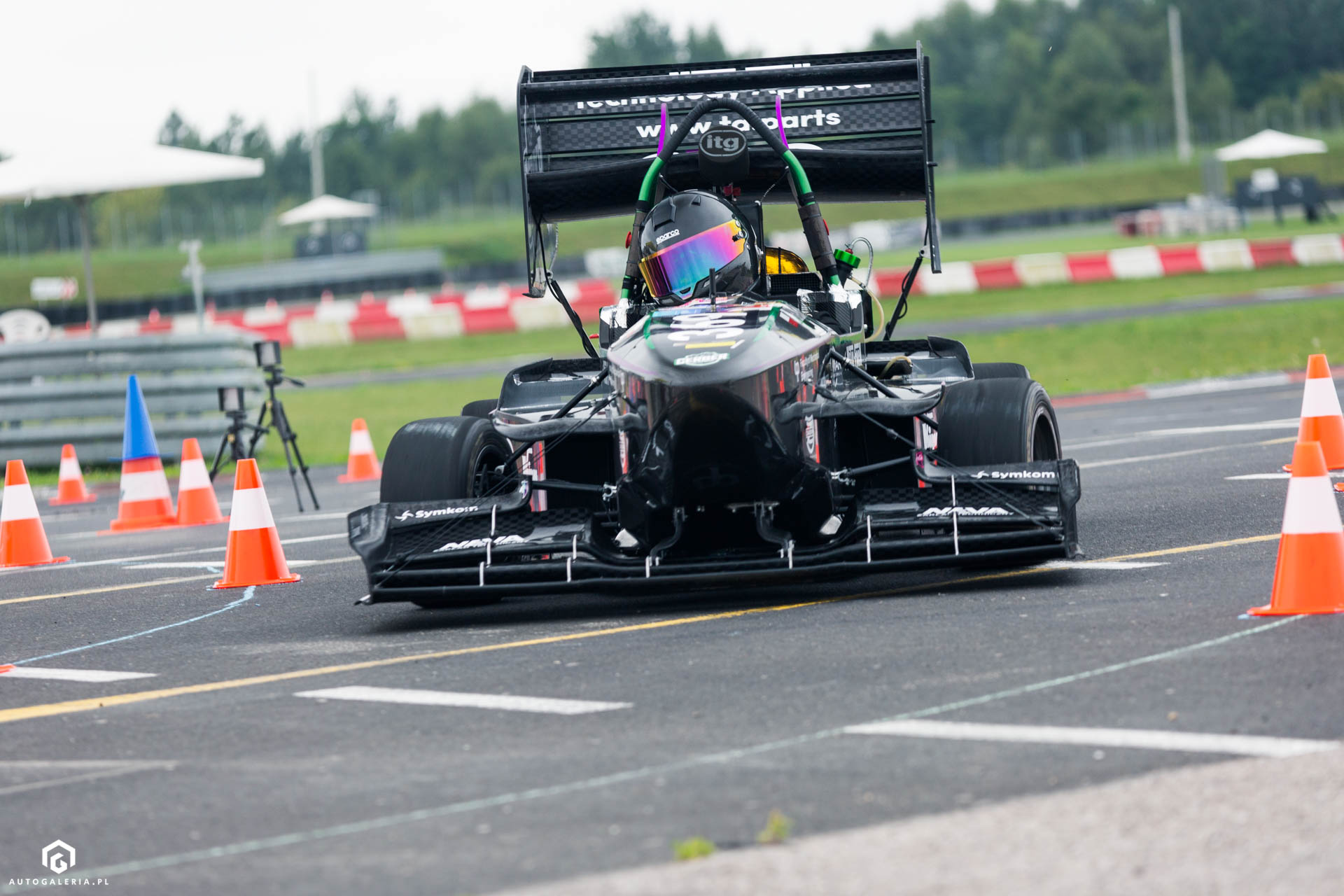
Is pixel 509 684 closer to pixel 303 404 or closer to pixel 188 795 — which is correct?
pixel 188 795

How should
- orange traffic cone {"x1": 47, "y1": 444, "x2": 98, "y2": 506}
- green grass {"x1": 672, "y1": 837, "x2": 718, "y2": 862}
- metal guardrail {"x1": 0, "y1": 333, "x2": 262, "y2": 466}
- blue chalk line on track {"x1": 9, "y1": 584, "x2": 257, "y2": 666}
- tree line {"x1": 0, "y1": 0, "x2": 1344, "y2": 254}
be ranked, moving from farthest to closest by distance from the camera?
tree line {"x1": 0, "y1": 0, "x2": 1344, "y2": 254}
metal guardrail {"x1": 0, "y1": 333, "x2": 262, "y2": 466}
orange traffic cone {"x1": 47, "y1": 444, "x2": 98, "y2": 506}
blue chalk line on track {"x1": 9, "y1": 584, "x2": 257, "y2": 666}
green grass {"x1": 672, "y1": 837, "x2": 718, "y2": 862}

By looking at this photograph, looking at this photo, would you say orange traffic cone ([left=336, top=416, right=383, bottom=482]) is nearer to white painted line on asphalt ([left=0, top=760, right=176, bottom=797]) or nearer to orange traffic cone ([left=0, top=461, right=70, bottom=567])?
orange traffic cone ([left=0, top=461, right=70, bottom=567])

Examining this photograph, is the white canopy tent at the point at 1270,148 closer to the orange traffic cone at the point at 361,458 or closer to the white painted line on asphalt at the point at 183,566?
the orange traffic cone at the point at 361,458

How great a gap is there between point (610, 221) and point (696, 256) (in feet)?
224

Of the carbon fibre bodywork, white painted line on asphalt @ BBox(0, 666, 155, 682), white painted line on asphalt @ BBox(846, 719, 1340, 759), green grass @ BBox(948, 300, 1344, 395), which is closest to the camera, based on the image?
white painted line on asphalt @ BBox(846, 719, 1340, 759)

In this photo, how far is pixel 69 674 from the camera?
7.75 meters

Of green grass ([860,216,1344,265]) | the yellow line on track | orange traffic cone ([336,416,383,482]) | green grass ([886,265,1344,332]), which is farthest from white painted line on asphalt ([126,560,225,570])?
green grass ([860,216,1344,265])

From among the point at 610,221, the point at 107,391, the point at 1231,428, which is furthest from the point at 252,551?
the point at 610,221

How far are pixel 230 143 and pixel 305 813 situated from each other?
457ft

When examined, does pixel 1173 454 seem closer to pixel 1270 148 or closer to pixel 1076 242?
pixel 1076 242

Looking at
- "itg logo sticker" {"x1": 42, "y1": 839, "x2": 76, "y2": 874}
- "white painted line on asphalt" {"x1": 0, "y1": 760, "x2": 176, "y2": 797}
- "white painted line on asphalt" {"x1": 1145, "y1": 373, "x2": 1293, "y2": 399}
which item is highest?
"itg logo sticker" {"x1": 42, "y1": 839, "x2": 76, "y2": 874}

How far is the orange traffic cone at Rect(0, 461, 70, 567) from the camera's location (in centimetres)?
1240

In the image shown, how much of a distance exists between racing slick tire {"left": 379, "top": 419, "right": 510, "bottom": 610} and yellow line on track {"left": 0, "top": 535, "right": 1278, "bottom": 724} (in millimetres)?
1543

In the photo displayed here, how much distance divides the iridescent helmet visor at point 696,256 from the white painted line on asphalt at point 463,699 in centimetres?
300
